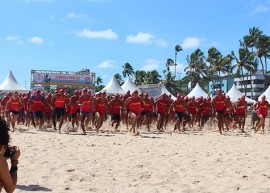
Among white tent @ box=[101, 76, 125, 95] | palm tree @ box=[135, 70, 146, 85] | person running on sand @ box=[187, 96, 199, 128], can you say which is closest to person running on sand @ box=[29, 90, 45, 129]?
person running on sand @ box=[187, 96, 199, 128]

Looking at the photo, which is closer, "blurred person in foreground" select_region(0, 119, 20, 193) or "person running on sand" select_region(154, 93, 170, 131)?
"blurred person in foreground" select_region(0, 119, 20, 193)

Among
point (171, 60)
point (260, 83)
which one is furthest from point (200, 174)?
point (260, 83)

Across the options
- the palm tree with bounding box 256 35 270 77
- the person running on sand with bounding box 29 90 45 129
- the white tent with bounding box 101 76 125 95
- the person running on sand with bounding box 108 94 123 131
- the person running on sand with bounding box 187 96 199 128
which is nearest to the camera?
the person running on sand with bounding box 29 90 45 129

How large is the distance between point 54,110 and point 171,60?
79.7 m

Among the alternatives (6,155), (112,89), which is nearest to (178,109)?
(6,155)

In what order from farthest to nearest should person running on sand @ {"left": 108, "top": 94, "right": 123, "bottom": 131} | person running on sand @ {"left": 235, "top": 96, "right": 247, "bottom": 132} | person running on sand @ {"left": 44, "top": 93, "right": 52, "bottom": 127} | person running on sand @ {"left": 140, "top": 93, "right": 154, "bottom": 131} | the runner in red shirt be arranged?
the runner in red shirt → person running on sand @ {"left": 235, "top": 96, "right": 247, "bottom": 132} → person running on sand @ {"left": 44, "top": 93, "right": 52, "bottom": 127} → person running on sand @ {"left": 140, "top": 93, "right": 154, "bottom": 131} → person running on sand @ {"left": 108, "top": 94, "right": 123, "bottom": 131}

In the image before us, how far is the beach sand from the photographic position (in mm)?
5520

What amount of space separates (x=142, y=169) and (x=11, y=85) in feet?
95.8

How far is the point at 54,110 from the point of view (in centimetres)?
1435

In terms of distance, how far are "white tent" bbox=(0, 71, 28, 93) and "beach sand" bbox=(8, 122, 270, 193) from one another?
25095 millimetres

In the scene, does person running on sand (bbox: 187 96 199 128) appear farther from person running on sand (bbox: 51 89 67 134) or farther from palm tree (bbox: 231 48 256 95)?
palm tree (bbox: 231 48 256 95)

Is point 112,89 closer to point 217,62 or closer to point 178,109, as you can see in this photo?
point 178,109

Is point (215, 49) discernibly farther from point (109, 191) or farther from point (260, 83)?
point (109, 191)

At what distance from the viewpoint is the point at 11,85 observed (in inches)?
1334
